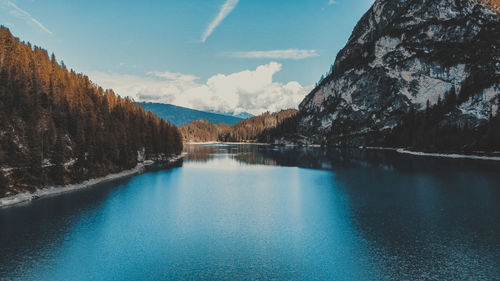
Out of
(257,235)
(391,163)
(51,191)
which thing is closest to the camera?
(257,235)

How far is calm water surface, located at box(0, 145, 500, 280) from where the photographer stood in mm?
21297

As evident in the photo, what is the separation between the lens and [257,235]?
95.1ft

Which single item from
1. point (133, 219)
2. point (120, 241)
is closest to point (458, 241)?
point (120, 241)

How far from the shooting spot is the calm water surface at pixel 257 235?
69.9ft

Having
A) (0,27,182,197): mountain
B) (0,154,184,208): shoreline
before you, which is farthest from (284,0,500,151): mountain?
(0,27,182,197): mountain

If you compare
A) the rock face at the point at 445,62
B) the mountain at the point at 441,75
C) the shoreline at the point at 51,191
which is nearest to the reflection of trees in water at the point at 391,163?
the mountain at the point at 441,75

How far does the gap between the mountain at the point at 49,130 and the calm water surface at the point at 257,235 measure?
6.91 metres

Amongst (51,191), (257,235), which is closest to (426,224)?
(257,235)

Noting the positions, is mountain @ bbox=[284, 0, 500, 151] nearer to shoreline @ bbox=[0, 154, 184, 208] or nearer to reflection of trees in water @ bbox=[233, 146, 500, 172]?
reflection of trees in water @ bbox=[233, 146, 500, 172]

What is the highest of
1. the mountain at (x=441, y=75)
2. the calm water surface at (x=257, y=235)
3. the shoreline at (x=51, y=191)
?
the mountain at (x=441, y=75)

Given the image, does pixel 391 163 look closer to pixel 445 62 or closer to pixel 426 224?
pixel 426 224

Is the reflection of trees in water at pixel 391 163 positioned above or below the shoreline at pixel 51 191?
above

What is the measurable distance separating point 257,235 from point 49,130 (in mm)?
46078

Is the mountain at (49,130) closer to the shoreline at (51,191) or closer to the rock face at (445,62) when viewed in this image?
the shoreline at (51,191)
